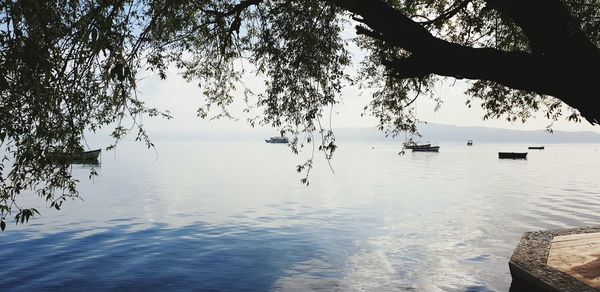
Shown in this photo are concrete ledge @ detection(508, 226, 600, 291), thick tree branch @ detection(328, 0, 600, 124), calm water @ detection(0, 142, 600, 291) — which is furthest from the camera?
calm water @ detection(0, 142, 600, 291)

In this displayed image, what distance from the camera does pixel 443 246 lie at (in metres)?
21.7

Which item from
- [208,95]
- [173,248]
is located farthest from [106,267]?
[208,95]

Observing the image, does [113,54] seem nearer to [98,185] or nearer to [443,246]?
[443,246]

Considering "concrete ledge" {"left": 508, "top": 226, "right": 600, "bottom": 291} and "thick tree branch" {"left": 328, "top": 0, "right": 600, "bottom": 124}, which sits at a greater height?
"thick tree branch" {"left": 328, "top": 0, "right": 600, "bottom": 124}

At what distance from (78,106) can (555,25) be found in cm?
731

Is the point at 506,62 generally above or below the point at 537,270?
above

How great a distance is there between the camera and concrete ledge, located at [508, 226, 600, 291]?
8.73 metres

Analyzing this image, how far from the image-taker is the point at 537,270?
32.8 ft

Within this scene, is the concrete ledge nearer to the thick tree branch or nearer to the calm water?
the calm water

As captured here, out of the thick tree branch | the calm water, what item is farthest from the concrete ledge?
the thick tree branch

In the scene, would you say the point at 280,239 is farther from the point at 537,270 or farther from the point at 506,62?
the point at 506,62

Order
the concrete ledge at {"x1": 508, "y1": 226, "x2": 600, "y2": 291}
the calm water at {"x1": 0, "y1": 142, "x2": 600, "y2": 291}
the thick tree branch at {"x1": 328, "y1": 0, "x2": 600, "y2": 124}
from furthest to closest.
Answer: the calm water at {"x1": 0, "y1": 142, "x2": 600, "y2": 291}, the concrete ledge at {"x1": 508, "y1": 226, "x2": 600, "y2": 291}, the thick tree branch at {"x1": 328, "y1": 0, "x2": 600, "y2": 124}

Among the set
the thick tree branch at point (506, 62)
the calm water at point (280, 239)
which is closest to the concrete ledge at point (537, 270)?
the calm water at point (280, 239)

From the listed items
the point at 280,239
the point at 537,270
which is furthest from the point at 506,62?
the point at 280,239
